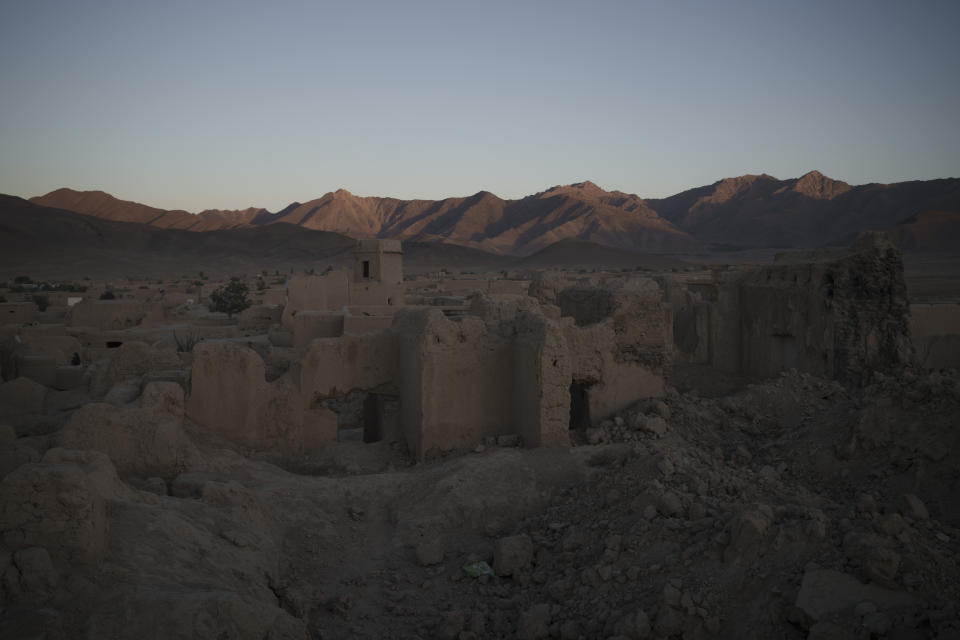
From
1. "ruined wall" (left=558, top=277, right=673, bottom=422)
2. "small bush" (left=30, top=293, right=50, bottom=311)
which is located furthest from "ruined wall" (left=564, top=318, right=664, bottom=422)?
"small bush" (left=30, top=293, right=50, bottom=311)

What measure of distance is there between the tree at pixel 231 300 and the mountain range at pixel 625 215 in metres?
58.5

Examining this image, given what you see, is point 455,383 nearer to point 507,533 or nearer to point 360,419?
point 507,533

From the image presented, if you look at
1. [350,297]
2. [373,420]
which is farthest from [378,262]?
[373,420]

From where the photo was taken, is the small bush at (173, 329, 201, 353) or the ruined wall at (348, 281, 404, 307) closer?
the small bush at (173, 329, 201, 353)

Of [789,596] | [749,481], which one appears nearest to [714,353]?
[749,481]

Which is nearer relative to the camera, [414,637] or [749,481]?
[414,637]

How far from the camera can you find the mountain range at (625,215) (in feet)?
307

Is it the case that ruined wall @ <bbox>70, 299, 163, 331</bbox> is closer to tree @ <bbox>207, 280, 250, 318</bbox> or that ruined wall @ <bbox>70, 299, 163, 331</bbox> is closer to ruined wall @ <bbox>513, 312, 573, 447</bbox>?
tree @ <bbox>207, 280, 250, 318</bbox>

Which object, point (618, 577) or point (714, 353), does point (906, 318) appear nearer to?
point (714, 353)

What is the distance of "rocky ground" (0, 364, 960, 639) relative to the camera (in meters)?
4.45

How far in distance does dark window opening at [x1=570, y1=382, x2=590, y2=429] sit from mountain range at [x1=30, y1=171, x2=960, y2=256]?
3077 inches

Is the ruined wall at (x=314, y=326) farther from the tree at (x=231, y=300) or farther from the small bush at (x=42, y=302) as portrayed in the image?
the small bush at (x=42, y=302)

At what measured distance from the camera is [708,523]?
5.74 m

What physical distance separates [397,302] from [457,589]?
15396 mm
